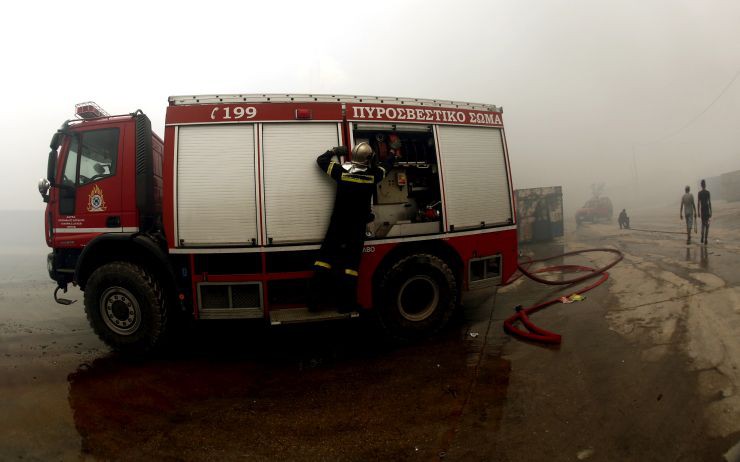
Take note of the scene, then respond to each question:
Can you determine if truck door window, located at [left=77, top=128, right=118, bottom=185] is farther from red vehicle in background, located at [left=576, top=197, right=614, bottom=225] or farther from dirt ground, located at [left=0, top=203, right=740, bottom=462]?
red vehicle in background, located at [left=576, top=197, right=614, bottom=225]

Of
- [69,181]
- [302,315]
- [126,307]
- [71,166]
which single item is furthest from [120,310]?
[302,315]

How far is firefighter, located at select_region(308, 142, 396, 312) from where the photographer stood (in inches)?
160

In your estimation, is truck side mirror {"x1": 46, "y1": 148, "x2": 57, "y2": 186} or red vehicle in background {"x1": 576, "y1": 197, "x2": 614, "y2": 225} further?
red vehicle in background {"x1": 576, "y1": 197, "x2": 614, "y2": 225}

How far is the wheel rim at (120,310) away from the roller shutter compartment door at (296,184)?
188cm

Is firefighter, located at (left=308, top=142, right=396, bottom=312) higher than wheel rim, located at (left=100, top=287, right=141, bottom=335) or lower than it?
higher

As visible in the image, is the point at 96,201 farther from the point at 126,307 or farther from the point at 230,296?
the point at 230,296

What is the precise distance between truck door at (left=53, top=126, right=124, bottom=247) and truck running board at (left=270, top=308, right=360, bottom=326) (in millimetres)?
2261

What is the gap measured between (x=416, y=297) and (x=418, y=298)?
36mm

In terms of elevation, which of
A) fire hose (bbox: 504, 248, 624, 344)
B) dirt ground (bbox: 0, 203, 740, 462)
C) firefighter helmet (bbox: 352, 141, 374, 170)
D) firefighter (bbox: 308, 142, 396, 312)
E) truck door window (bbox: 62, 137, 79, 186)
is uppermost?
truck door window (bbox: 62, 137, 79, 186)

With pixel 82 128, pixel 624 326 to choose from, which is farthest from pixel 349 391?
pixel 82 128

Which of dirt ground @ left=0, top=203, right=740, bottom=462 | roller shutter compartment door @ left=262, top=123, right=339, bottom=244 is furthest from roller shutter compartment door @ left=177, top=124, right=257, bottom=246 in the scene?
dirt ground @ left=0, top=203, right=740, bottom=462

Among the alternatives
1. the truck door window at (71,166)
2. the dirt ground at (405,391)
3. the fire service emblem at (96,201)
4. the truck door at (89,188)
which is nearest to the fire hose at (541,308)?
the dirt ground at (405,391)

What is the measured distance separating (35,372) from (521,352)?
5.52 meters

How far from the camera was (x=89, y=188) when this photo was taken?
14.7 feet
